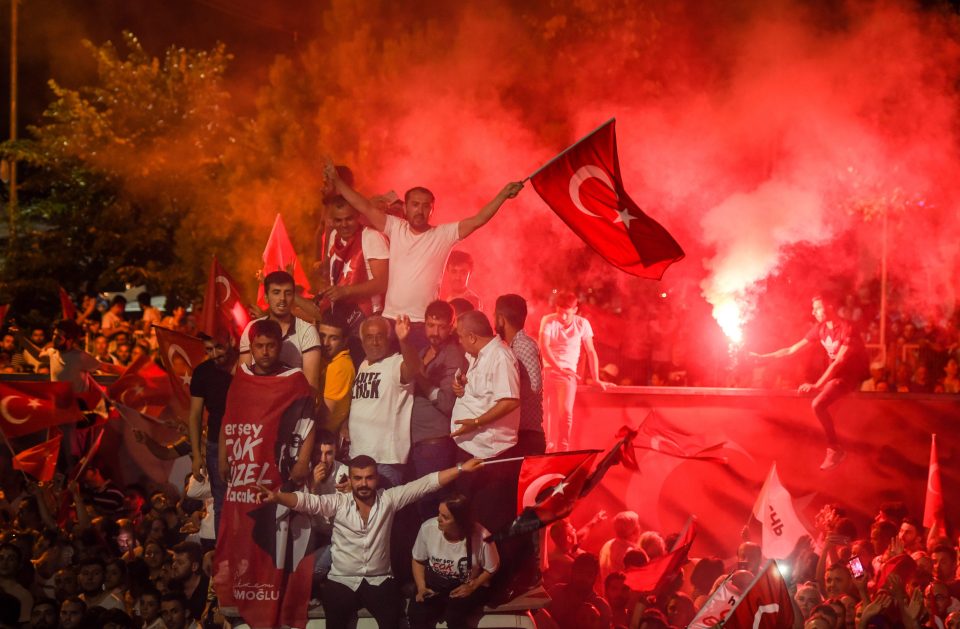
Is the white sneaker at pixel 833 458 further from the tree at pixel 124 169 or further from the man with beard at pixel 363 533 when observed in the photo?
the tree at pixel 124 169

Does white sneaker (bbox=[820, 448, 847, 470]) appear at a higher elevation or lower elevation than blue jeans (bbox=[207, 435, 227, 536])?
higher

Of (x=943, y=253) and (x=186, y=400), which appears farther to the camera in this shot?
(x=943, y=253)

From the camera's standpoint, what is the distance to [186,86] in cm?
2278

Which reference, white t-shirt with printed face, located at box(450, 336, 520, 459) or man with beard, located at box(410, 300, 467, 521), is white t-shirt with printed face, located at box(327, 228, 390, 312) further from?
white t-shirt with printed face, located at box(450, 336, 520, 459)

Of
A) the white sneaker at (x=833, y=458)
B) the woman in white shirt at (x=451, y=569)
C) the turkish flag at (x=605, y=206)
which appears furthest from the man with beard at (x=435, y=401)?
the white sneaker at (x=833, y=458)

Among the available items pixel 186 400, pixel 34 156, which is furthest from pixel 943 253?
pixel 34 156

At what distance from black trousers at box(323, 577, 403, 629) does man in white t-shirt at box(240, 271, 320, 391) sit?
1.31m

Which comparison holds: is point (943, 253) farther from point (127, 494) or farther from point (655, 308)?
point (127, 494)

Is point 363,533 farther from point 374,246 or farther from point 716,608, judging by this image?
point 716,608

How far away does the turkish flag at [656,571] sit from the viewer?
28.0ft

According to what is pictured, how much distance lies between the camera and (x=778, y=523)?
29.7ft

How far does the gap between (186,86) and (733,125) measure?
11.9 m

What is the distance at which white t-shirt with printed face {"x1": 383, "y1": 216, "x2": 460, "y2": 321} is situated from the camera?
821cm

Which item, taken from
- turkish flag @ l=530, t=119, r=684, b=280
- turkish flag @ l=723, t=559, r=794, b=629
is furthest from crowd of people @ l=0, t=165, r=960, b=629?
turkish flag @ l=723, t=559, r=794, b=629
